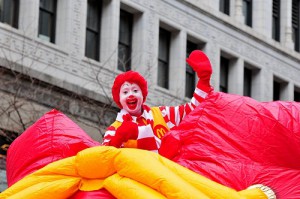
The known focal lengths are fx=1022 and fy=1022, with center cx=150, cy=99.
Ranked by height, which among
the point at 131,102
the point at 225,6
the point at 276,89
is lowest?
the point at 131,102

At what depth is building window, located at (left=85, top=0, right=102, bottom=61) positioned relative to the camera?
25.4m

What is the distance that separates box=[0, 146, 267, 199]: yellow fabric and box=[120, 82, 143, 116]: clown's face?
3.15 feet

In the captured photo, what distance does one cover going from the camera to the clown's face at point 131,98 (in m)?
6.55

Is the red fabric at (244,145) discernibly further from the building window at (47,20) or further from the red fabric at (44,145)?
the building window at (47,20)

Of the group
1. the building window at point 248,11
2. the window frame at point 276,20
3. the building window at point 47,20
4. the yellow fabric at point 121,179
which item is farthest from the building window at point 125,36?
the yellow fabric at point 121,179

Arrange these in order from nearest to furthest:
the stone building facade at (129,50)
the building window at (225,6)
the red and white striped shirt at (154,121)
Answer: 1. the red and white striped shirt at (154,121)
2. the stone building facade at (129,50)
3. the building window at (225,6)

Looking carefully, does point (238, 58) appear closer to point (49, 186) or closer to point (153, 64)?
point (153, 64)

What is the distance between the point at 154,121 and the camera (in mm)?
6539

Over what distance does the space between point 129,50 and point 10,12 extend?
14.8 ft

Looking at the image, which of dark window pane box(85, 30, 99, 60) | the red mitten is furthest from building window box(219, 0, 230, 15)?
the red mitten

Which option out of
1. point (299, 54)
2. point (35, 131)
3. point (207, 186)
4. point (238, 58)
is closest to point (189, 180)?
point (207, 186)

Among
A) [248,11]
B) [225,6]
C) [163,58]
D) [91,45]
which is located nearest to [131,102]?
[91,45]

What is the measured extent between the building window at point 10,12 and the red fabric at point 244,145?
55.9 feet

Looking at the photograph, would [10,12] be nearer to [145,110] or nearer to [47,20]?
[47,20]
